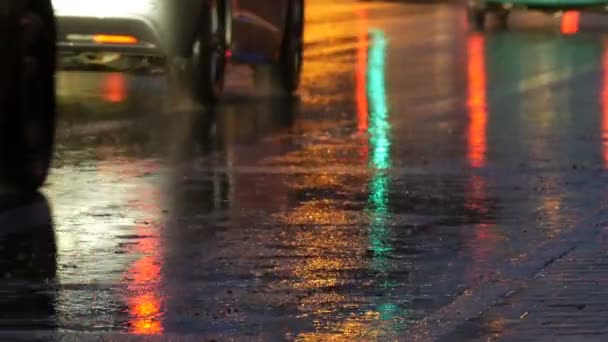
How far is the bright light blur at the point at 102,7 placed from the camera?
14172mm

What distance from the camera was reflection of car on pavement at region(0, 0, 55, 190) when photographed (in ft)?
33.0

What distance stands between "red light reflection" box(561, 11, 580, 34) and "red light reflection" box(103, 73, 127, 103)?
1061cm

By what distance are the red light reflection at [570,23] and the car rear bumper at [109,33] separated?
14418 millimetres

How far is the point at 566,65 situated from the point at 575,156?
875 centimetres

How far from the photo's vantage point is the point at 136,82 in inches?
719

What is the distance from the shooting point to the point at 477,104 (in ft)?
54.7

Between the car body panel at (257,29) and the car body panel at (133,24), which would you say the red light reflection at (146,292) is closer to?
the car body panel at (133,24)

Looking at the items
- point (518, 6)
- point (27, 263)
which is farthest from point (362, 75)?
point (27, 263)

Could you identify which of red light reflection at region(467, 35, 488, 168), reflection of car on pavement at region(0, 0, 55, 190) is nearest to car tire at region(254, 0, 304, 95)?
red light reflection at region(467, 35, 488, 168)

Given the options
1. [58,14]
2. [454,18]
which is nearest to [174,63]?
[58,14]

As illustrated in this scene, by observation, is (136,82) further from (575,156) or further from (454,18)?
(454,18)

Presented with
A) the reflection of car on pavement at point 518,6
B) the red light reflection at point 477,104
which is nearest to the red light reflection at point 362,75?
the red light reflection at point 477,104

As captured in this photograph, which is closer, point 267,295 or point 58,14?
point 267,295

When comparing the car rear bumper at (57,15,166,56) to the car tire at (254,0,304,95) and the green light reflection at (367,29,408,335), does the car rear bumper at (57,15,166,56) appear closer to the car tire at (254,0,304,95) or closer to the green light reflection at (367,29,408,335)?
the green light reflection at (367,29,408,335)
